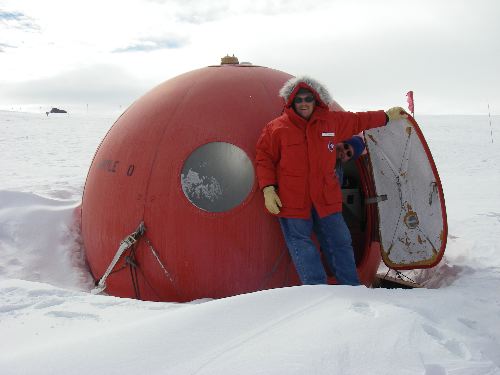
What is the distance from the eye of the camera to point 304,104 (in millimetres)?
3566

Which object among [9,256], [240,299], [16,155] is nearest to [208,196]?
[240,299]

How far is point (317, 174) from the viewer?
3561 mm

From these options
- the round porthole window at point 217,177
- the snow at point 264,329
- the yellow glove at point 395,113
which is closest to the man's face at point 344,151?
the yellow glove at point 395,113

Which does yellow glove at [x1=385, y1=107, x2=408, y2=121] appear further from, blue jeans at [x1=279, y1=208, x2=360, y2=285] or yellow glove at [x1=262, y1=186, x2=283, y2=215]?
yellow glove at [x1=262, y1=186, x2=283, y2=215]

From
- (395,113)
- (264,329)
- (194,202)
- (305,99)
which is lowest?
(264,329)

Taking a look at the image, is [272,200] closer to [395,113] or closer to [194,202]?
[194,202]

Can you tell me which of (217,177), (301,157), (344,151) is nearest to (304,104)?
(301,157)

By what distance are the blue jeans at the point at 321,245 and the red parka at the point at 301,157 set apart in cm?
10

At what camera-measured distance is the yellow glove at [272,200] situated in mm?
3488

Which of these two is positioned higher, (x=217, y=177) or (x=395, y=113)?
(x=395, y=113)

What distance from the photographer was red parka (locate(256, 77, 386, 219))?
139 inches

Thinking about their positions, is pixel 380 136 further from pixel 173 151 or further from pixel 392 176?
pixel 173 151

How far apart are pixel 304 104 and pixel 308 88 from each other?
128mm

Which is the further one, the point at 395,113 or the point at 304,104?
the point at 395,113
